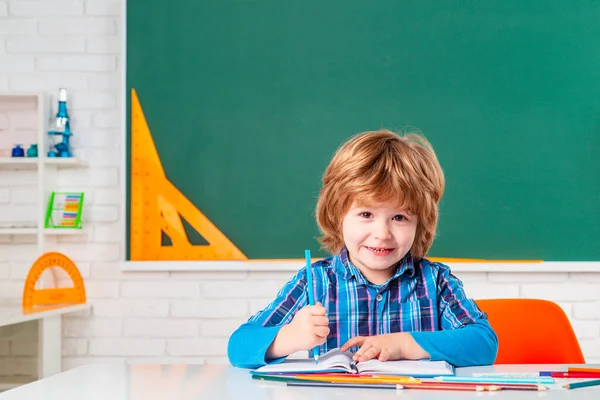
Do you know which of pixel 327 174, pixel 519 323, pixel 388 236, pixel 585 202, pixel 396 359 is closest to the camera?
pixel 396 359

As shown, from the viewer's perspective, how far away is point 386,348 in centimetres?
117

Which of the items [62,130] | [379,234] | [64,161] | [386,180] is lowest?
[379,234]

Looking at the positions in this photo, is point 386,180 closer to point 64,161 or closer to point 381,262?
point 381,262

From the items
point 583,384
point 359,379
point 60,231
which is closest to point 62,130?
point 60,231

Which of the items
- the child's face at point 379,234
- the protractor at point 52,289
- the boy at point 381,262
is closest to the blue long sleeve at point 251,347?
the boy at point 381,262

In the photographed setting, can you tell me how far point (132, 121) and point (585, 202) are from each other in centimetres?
173

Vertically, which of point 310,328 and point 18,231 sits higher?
point 18,231

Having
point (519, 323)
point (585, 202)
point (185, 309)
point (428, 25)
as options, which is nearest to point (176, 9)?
point (428, 25)

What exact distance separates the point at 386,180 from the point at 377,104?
1.52 meters

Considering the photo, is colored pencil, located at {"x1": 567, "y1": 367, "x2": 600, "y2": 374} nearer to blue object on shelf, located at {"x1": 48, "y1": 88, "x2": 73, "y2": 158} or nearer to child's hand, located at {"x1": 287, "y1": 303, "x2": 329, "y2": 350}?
child's hand, located at {"x1": 287, "y1": 303, "x2": 329, "y2": 350}

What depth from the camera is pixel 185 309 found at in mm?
2873

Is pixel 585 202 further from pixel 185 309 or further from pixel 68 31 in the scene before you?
pixel 68 31

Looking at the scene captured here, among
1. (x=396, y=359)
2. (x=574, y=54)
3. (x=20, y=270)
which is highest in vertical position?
(x=574, y=54)

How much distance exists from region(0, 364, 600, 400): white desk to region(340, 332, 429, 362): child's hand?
11cm
